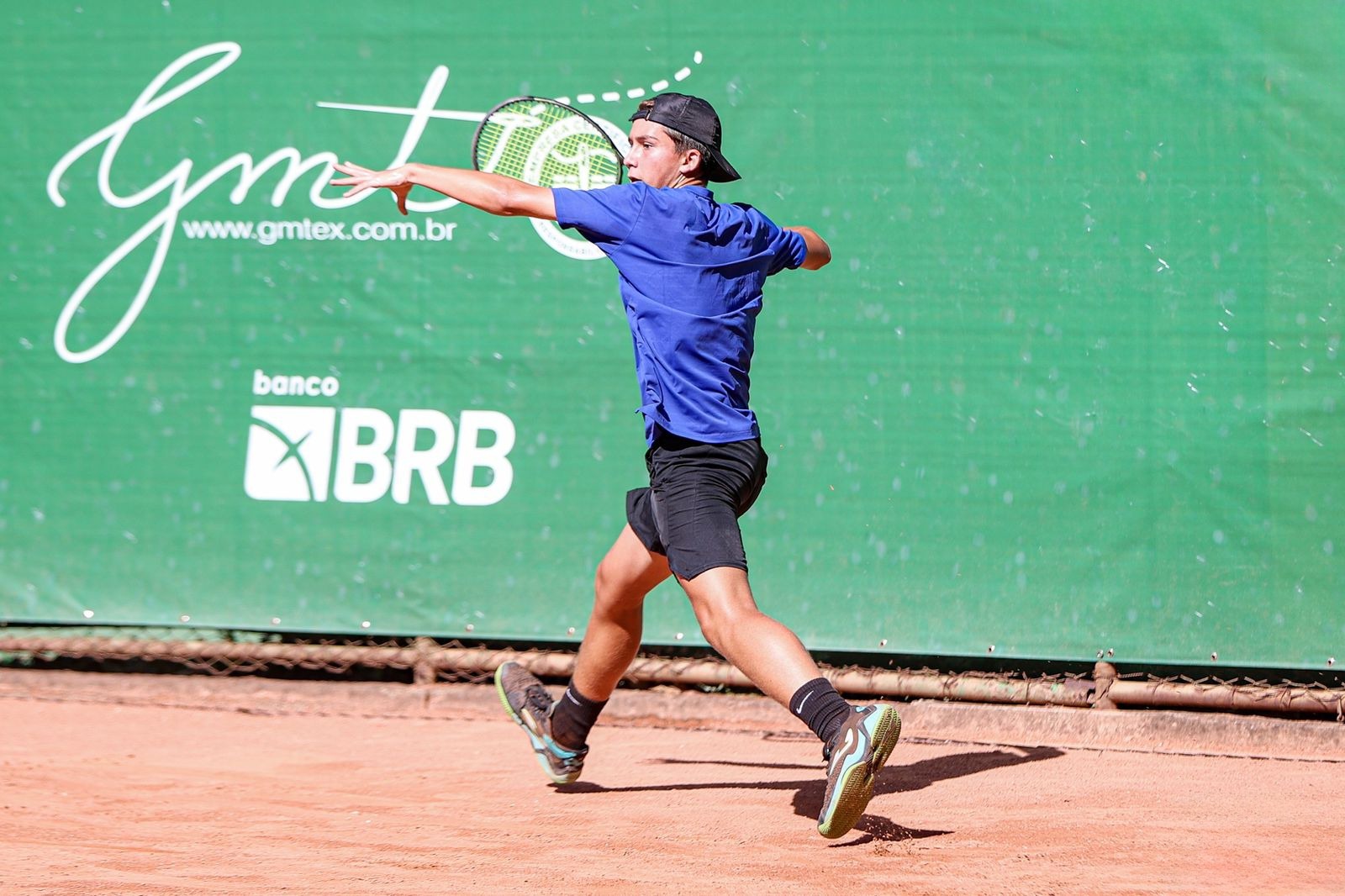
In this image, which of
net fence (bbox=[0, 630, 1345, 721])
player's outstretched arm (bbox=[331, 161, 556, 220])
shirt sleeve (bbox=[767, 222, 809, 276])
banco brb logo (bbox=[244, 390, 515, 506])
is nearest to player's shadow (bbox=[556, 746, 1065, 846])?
net fence (bbox=[0, 630, 1345, 721])

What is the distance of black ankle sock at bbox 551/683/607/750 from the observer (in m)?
3.88

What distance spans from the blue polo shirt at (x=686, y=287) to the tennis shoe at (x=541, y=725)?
0.84 m

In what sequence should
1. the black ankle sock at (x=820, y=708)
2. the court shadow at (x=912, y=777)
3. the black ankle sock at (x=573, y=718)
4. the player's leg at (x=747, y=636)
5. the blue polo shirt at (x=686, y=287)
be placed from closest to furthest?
the black ankle sock at (x=820, y=708) → the player's leg at (x=747, y=636) → the blue polo shirt at (x=686, y=287) → the court shadow at (x=912, y=777) → the black ankle sock at (x=573, y=718)

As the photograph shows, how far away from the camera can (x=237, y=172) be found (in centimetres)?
508

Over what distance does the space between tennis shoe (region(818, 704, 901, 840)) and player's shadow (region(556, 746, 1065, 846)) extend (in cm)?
40

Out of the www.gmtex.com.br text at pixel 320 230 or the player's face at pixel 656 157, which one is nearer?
the player's face at pixel 656 157

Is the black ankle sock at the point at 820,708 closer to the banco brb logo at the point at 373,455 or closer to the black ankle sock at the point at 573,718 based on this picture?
the black ankle sock at the point at 573,718

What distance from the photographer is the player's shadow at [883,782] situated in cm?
353

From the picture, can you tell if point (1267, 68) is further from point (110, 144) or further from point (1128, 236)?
point (110, 144)

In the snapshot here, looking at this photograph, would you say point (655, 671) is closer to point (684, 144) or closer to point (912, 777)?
point (912, 777)

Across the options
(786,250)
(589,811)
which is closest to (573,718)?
(589,811)

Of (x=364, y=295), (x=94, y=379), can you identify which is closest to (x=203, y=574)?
(x=94, y=379)

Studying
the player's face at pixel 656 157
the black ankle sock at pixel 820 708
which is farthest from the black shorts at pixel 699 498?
the player's face at pixel 656 157

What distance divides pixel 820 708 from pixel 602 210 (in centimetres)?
115
